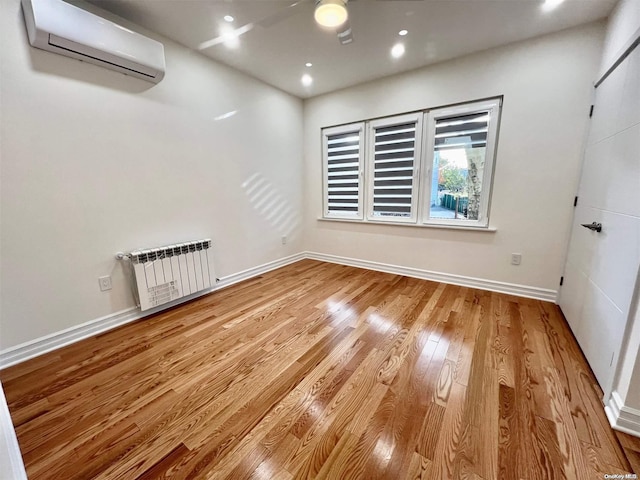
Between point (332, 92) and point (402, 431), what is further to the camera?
point (332, 92)

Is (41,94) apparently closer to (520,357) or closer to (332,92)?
(332,92)

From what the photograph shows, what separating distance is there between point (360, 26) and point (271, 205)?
2300mm

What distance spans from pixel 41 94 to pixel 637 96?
384 centimetres

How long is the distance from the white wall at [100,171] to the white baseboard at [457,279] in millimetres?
1736

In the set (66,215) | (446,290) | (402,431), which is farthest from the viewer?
(446,290)

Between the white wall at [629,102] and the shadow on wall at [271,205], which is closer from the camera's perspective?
the white wall at [629,102]

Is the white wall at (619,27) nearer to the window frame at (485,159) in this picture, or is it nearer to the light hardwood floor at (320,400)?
the window frame at (485,159)

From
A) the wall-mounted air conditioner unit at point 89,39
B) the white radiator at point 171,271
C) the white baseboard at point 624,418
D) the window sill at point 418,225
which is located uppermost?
the wall-mounted air conditioner unit at point 89,39

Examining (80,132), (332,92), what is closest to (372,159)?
(332,92)

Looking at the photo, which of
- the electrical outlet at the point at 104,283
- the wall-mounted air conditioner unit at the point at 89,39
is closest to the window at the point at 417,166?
the wall-mounted air conditioner unit at the point at 89,39

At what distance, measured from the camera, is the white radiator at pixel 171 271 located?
2.34 meters

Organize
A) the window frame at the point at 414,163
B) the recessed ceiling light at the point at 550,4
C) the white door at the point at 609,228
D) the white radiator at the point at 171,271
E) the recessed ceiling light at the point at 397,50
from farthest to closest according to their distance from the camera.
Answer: the window frame at the point at 414,163 → the recessed ceiling light at the point at 397,50 → the white radiator at the point at 171,271 → the recessed ceiling light at the point at 550,4 → the white door at the point at 609,228

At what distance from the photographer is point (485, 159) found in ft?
9.36

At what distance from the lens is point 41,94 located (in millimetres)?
1815
